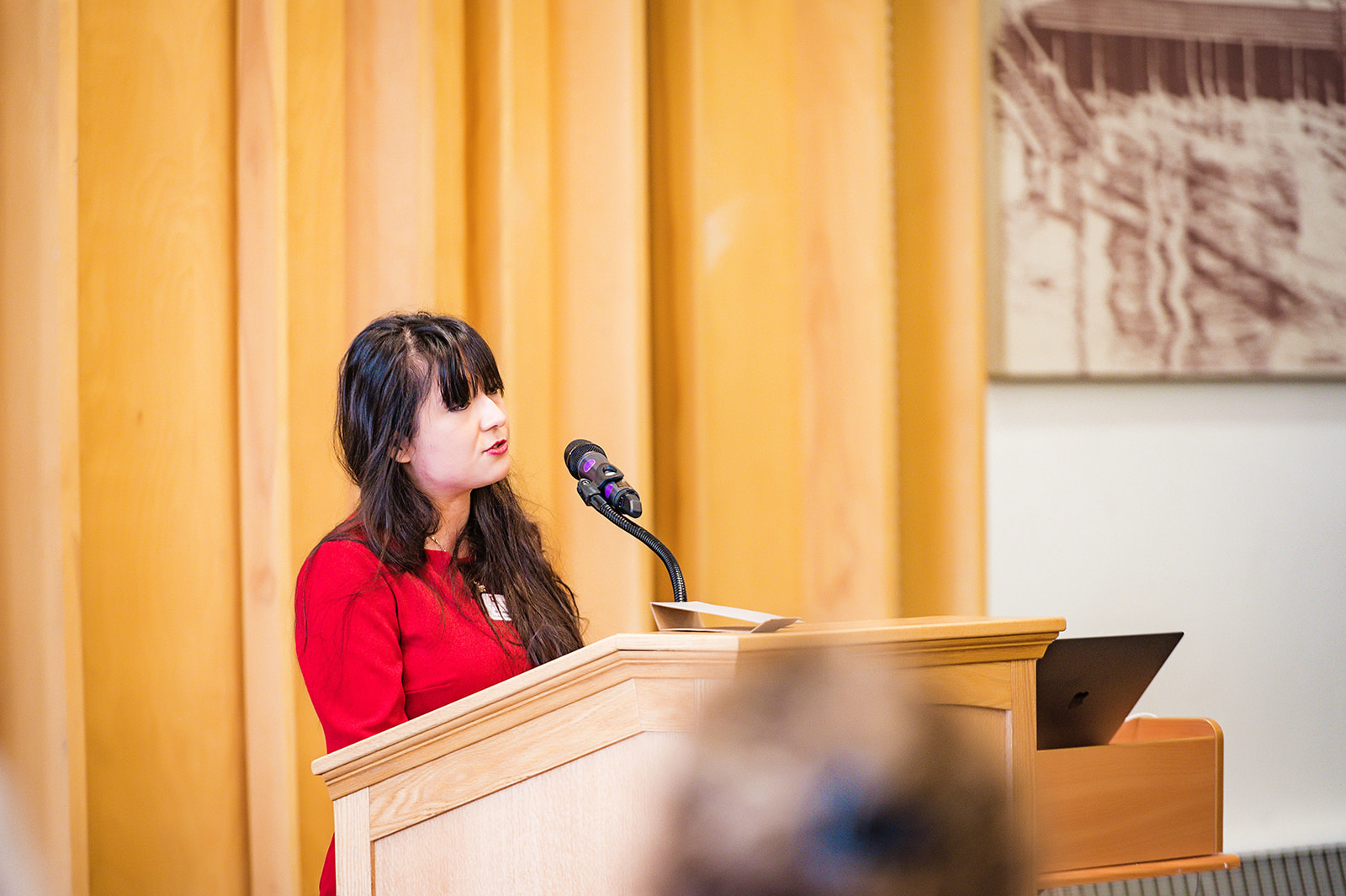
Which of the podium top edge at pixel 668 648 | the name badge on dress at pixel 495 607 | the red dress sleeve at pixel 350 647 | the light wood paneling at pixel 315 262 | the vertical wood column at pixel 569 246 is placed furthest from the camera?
the vertical wood column at pixel 569 246

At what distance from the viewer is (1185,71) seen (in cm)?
252

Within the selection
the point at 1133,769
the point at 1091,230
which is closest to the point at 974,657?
the point at 1133,769

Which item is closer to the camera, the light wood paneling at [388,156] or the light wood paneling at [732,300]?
the light wood paneling at [388,156]

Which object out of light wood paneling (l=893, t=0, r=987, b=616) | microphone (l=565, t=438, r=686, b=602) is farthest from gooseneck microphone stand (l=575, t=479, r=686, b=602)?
light wood paneling (l=893, t=0, r=987, b=616)

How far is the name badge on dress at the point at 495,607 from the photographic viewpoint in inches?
53.4

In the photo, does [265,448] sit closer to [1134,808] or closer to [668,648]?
[668,648]

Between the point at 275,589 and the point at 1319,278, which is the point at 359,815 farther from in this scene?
the point at 1319,278

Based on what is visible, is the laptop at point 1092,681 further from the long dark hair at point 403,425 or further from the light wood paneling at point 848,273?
the light wood paneling at point 848,273

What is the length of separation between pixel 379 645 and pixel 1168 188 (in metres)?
2.22

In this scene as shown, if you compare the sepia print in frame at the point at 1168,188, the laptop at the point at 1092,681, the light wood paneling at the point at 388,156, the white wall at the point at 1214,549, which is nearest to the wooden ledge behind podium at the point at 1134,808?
the laptop at the point at 1092,681

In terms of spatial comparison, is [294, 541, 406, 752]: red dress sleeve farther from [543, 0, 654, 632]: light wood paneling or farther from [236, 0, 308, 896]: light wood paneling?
[543, 0, 654, 632]: light wood paneling

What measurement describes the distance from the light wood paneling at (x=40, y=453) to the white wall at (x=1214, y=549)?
1888mm

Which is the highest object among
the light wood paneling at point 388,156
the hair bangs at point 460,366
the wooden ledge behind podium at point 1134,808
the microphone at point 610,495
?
the light wood paneling at point 388,156

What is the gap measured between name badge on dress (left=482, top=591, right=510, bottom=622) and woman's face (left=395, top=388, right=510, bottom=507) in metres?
0.16
